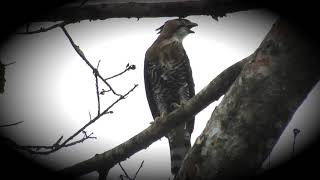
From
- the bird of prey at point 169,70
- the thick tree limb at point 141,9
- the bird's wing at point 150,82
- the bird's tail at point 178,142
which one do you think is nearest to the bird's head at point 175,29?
the bird of prey at point 169,70

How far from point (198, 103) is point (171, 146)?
124 centimetres

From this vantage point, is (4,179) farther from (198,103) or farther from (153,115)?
(153,115)

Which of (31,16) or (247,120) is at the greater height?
(31,16)

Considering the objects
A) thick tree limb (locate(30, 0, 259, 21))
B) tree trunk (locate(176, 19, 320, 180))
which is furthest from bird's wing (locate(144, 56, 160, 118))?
tree trunk (locate(176, 19, 320, 180))

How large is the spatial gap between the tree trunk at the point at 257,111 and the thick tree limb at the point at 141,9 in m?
0.47

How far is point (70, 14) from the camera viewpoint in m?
1.91

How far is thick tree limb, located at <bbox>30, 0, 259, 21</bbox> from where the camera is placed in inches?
70.1

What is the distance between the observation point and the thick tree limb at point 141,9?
1781 mm

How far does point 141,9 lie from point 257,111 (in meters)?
0.84

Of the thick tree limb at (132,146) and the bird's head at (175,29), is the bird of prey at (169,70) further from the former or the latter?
the thick tree limb at (132,146)

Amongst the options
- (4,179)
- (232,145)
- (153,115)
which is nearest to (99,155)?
(4,179)

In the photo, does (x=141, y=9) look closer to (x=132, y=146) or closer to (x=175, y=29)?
(x=132, y=146)

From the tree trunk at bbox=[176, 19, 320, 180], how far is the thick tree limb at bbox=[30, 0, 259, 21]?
467mm

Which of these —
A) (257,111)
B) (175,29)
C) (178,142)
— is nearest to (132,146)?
(257,111)
